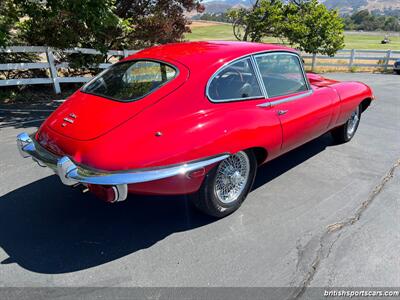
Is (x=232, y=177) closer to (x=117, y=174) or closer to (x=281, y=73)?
(x=117, y=174)

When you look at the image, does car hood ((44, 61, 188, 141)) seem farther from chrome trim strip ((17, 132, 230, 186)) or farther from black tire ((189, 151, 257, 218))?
black tire ((189, 151, 257, 218))

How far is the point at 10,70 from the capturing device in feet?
28.6

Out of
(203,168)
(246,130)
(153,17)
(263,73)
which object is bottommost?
(203,168)

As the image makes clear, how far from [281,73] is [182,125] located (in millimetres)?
1761

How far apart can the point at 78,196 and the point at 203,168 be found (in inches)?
64.7

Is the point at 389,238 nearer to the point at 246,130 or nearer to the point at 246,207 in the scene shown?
the point at 246,207

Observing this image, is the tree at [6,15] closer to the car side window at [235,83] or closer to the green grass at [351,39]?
the car side window at [235,83]

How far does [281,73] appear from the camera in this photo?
3.94m

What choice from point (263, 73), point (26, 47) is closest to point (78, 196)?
point (263, 73)

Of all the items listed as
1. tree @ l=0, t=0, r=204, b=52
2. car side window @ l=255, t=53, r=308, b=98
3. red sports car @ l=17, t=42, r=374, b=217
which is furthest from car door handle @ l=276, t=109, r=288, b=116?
tree @ l=0, t=0, r=204, b=52

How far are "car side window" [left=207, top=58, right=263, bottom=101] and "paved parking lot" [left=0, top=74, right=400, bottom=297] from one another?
1166mm

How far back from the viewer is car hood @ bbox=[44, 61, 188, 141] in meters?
2.80

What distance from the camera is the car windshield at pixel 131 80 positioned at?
309 centimetres

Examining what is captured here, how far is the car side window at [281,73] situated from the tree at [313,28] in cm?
1173
